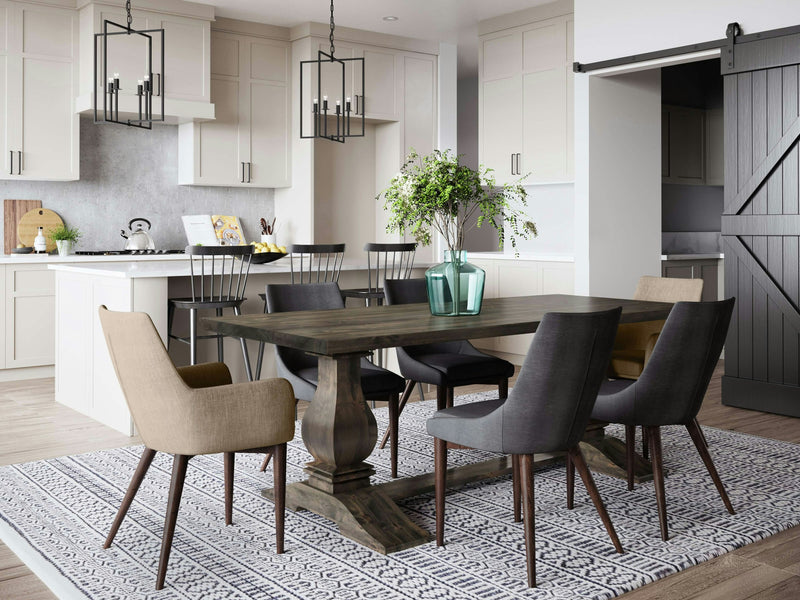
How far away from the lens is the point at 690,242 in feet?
26.5

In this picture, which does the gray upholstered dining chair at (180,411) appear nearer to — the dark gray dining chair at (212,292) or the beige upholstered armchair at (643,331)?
the dark gray dining chair at (212,292)

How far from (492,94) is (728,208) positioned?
9.21 feet

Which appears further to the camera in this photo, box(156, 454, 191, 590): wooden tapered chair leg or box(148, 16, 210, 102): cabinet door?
box(148, 16, 210, 102): cabinet door

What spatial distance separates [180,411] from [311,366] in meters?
1.29

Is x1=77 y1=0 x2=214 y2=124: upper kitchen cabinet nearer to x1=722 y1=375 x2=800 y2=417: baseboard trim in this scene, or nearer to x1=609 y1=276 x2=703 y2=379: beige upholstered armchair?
x1=609 y1=276 x2=703 y2=379: beige upholstered armchair

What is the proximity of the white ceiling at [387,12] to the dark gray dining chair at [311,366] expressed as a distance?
3.53 metres

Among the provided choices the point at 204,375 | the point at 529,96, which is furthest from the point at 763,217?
the point at 204,375

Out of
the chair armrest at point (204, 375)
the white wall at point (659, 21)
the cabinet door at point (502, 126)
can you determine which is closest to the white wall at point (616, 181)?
the white wall at point (659, 21)

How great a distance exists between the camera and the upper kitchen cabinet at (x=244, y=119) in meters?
7.23

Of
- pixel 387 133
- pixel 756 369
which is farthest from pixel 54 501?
pixel 387 133

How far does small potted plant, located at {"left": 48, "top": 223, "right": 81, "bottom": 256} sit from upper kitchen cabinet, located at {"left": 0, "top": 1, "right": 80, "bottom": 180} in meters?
0.41

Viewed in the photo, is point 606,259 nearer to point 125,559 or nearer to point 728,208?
point 728,208

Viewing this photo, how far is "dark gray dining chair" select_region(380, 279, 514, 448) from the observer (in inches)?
149

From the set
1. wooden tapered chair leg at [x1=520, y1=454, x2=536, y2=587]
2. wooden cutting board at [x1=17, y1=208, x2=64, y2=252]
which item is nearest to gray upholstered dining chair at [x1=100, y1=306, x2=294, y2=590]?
wooden tapered chair leg at [x1=520, y1=454, x2=536, y2=587]
